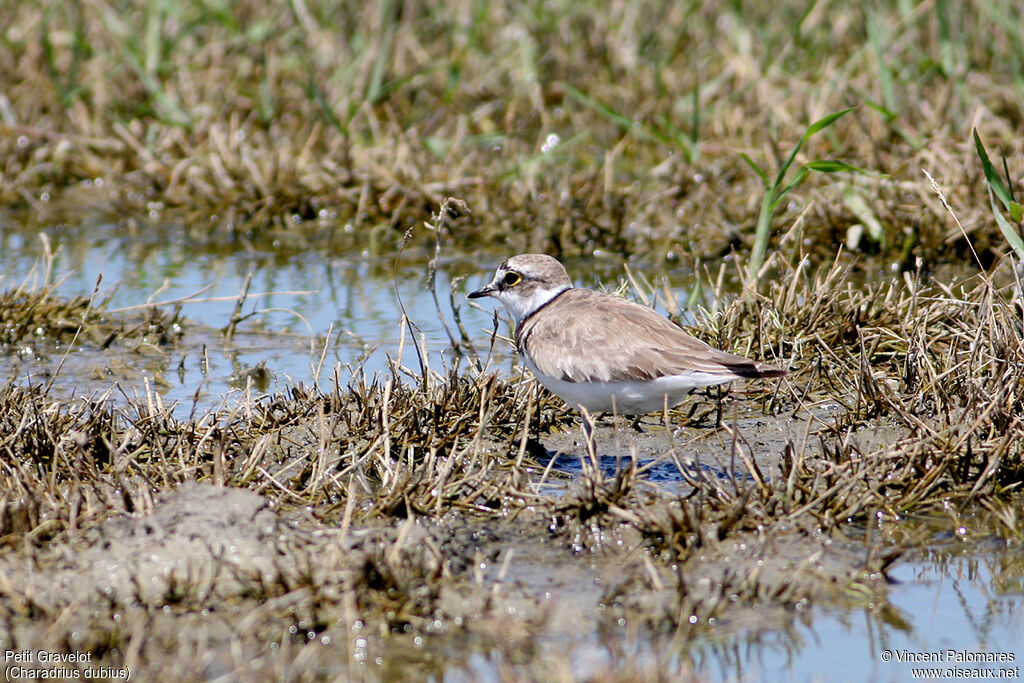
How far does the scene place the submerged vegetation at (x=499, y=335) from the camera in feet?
13.5

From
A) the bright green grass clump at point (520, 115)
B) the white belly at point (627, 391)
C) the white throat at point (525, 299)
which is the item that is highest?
the bright green grass clump at point (520, 115)

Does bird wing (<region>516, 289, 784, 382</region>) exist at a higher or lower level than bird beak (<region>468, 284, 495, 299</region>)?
lower

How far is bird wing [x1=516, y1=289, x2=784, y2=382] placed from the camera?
205 inches

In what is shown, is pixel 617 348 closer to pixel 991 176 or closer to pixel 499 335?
pixel 499 335

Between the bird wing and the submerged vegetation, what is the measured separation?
275mm

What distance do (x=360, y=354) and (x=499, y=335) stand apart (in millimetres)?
986

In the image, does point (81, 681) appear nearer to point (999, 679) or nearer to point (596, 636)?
point (596, 636)

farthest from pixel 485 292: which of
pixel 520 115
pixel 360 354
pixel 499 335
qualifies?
pixel 520 115

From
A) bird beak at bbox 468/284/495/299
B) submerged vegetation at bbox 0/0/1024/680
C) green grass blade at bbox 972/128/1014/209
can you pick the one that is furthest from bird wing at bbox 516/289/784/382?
green grass blade at bbox 972/128/1014/209

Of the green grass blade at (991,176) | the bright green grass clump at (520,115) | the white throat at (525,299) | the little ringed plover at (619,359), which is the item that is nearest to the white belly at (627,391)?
the little ringed plover at (619,359)

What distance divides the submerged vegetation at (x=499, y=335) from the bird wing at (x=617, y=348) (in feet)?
0.90

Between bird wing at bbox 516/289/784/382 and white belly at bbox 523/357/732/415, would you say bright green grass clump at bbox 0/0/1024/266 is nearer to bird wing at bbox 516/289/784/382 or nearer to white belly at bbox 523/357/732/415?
bird wing at bbox 516/289/784/382

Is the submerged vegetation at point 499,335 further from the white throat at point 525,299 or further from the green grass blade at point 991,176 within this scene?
the white throat at point 525,299

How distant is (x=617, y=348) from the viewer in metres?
5.39
